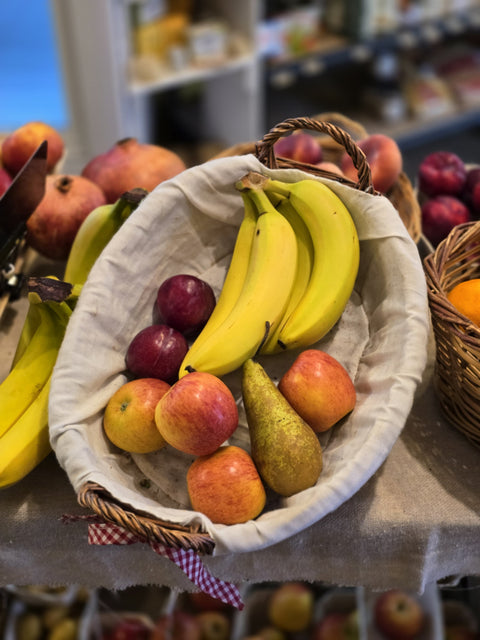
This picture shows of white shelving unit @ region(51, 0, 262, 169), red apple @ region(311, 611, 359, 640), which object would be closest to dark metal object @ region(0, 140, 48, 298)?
red apple @ region(311, 611, 359, 640)

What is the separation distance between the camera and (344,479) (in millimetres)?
621

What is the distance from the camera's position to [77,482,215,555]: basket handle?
591mm

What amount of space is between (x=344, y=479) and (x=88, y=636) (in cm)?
79

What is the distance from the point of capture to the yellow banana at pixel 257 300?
2.42 feet

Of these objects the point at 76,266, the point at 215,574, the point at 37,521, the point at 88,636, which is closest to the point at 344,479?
the point at 215,574

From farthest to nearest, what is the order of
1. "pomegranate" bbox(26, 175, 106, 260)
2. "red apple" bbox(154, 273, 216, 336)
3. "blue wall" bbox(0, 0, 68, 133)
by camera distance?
"blue wall" bbox(0, 0, 68, 133) → "pomegranate" bbox(26, 175, 106, 260) → "red apple" bbox(154, 273, 216, 336)

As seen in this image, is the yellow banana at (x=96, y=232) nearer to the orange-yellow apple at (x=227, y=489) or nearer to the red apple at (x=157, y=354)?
the red apple at (x=157, y=354)

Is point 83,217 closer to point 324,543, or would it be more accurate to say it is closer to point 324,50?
point 324,543

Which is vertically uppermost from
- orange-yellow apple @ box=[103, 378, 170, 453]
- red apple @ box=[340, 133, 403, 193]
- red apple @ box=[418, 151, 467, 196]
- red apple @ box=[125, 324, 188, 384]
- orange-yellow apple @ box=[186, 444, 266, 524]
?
red apple @ box=[340, 133, 403, 193]

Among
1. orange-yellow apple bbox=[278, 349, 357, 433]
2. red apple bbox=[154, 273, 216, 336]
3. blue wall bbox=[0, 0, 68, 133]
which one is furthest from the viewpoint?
blue wall bbox=[0, 0, 68, 133]

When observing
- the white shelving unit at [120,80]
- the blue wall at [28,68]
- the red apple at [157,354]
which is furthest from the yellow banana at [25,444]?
the blue wall at [28,68]

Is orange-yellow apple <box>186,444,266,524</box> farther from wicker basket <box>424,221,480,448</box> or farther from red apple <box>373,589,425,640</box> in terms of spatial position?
red apple <box>373,589,425,640</box>

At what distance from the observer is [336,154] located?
1.20 metres

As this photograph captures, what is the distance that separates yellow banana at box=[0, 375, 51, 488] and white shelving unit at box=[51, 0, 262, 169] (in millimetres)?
1549
